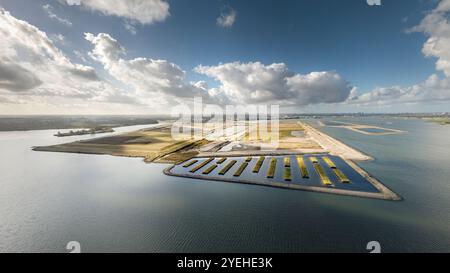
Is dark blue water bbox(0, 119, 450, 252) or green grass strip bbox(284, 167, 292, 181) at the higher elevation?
green grass strip bbox(284, 167, 292, 181)

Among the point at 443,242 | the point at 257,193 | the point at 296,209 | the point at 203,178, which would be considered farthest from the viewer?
the point at 203,178

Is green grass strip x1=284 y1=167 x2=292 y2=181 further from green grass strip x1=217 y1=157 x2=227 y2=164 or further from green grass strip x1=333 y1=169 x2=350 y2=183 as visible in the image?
green grass strip x1=217 y1=157 x2=227 y2=164

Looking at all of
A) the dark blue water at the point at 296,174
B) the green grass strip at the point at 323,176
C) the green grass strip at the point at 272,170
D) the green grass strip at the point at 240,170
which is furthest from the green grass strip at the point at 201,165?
the green grass strip at the point at 323,176

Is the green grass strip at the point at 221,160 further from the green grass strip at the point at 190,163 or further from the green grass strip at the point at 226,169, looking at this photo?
the green grass strip at the point at 190,163

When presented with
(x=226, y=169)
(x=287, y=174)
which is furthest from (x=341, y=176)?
(x=226, y=169)

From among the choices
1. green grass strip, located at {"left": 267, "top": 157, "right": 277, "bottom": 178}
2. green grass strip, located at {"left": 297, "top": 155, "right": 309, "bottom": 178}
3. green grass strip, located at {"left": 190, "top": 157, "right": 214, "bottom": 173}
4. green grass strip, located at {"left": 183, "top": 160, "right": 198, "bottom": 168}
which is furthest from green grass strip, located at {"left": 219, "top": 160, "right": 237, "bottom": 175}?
green grass strip, located at {"left": 297, "top": 155, "right": 309, "bottom": 178}

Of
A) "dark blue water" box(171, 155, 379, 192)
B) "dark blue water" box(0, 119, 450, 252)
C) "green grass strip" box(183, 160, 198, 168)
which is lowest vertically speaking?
"dark blue water" box(0, 119, 450, 252)

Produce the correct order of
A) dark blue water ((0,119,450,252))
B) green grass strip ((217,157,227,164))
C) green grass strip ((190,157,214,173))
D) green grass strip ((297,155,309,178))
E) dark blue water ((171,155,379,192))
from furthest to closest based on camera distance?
green grass strip ((217,157,227,164)), green grass strip ((190,157,214,173)), green grass strip ((297,155,309,178)), dark blue water ((171,155,379,192)), dark blue water ((0,119,450,252))
